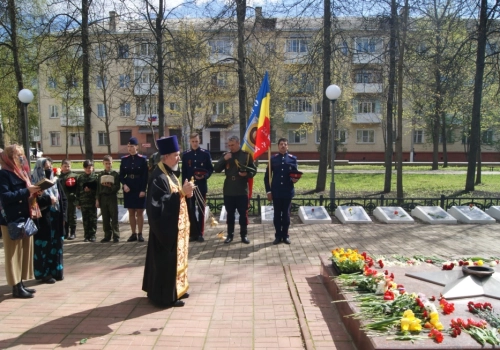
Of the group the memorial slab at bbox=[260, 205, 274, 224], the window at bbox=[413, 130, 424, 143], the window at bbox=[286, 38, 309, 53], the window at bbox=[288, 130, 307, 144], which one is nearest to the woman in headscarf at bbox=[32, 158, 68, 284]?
the memorial slab at bbox=[260, 205, 274, 224]

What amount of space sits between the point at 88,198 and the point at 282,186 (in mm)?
3582

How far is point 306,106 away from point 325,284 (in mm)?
34754

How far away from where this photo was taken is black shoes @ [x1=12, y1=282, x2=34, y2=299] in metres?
4.47

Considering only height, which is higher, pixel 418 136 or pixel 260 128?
pixel 418 136

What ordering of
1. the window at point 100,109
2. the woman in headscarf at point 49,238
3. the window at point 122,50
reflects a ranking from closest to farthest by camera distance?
the woman in headscarf at point 49,238 < the window at point 122,50 < the window at point 100,109

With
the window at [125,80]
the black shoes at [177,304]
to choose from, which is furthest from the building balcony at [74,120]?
the black shoes at [177,304]

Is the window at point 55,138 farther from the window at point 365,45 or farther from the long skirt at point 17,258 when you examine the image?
the long skirt at point 17,258

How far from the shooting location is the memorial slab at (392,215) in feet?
29.2

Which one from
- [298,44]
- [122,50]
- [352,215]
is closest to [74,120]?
[298,44]

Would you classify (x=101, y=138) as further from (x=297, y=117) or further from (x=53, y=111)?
(x=297, y=117)

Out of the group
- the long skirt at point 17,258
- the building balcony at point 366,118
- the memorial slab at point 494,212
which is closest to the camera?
the long skirt at point 17,258

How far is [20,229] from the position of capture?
4328 millimetres

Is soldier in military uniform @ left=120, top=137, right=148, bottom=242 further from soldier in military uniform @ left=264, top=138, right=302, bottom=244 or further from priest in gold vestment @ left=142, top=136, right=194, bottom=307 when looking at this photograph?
priest in gold vestment @ left=142, top=136, right=194, bottom=307

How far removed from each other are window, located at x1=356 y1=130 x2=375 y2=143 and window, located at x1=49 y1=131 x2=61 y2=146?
31293 millimetres
